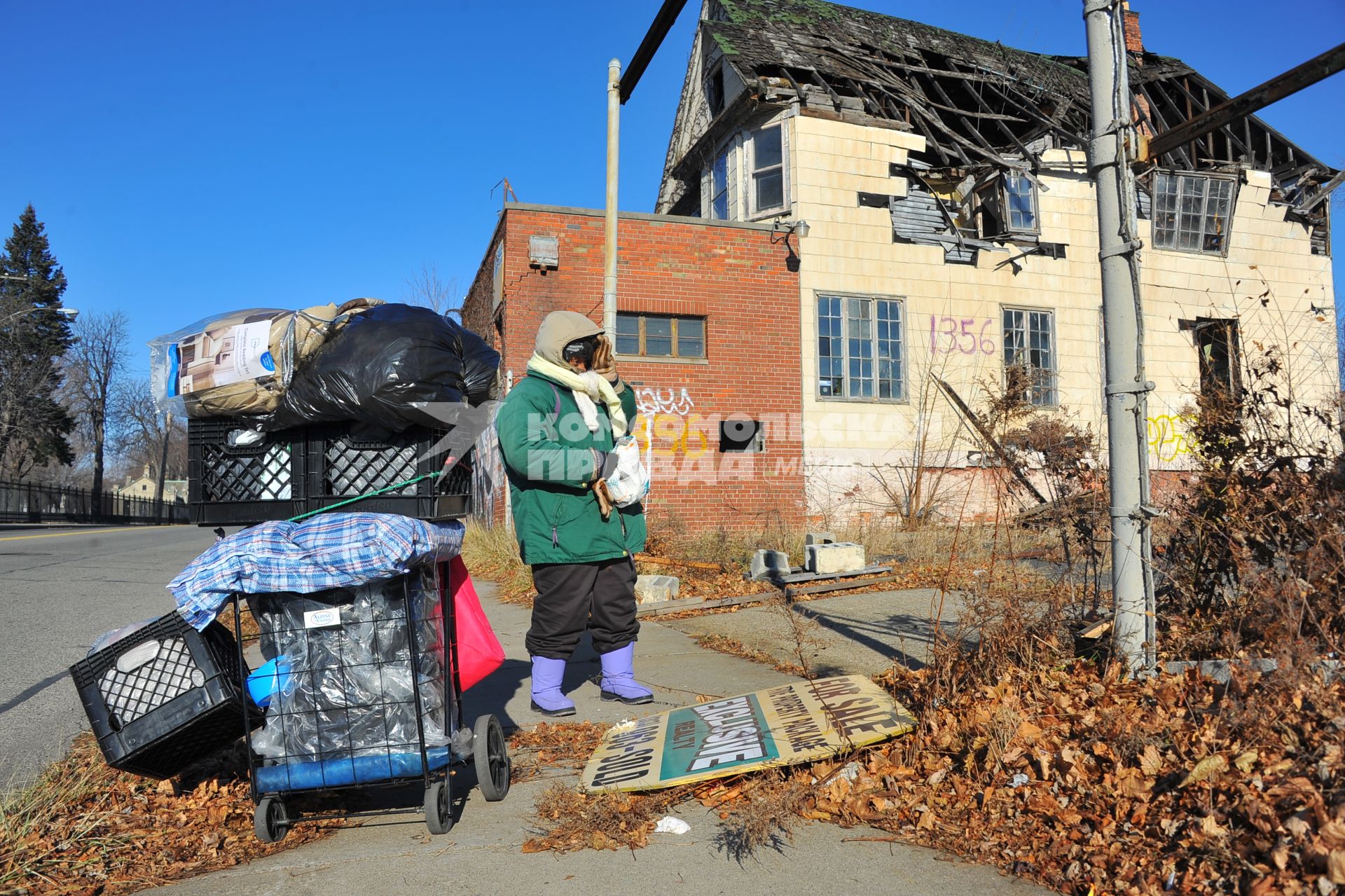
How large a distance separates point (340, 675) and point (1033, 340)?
50.1ft

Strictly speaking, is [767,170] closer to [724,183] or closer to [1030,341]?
[724,183]

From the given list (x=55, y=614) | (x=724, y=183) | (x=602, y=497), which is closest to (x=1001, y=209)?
(x=724, y=183)

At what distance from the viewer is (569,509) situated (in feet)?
14.7

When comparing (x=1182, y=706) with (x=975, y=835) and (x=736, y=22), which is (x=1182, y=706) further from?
(x=736, y=22)

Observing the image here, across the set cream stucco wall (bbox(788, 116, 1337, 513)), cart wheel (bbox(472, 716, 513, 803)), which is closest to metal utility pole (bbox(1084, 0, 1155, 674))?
cart wheel (bbox(472, 716, 513, 803))

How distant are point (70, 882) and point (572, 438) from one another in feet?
8.44

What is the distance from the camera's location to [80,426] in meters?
57.5

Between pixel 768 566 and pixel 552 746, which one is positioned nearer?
pixel 552 746

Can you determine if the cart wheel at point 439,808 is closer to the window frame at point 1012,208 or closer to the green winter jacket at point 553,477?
the green winter jacket at point 553,477

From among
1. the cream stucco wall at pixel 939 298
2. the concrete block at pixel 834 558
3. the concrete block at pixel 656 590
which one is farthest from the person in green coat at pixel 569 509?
the cream stucco wall at pixel 939 298

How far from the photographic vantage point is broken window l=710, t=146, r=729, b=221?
1642 cm

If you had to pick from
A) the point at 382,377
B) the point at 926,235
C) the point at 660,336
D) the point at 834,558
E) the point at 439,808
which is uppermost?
the point at 926,235

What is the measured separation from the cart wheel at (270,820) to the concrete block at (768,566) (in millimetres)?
5891

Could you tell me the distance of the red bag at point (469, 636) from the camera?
371cm
